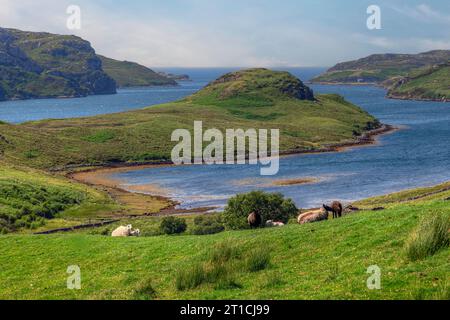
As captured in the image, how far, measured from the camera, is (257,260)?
22734 millimetres

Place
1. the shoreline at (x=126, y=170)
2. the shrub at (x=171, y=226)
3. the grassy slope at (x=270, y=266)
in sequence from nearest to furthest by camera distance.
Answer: the grassy slope at (x=270, y=266) → the shrub at (x=171, y=226) → the shoreline at (x=126, y=170)

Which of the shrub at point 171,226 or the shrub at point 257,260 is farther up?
the shrub at point 257,260

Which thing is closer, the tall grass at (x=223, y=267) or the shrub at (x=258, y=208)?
the tall grass at (x=223, y=267)

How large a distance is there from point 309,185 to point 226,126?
84926 mm

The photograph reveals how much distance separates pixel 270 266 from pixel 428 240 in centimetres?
617

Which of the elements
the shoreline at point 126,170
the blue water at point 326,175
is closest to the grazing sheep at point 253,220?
the shoreline at point 126,170

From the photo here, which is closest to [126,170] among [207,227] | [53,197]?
[53,197]

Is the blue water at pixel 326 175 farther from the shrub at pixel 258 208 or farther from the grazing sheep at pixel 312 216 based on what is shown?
the grazing sheep at pixel 312 216

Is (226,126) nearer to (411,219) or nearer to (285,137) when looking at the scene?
(285,137)

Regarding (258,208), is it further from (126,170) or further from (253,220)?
(126,170)

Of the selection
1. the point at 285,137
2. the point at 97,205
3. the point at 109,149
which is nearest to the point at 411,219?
the point at 97,205

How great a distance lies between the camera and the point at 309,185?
111562 mm

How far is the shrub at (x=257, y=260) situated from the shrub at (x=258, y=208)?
2446cm

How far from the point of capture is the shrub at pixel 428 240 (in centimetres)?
1995
